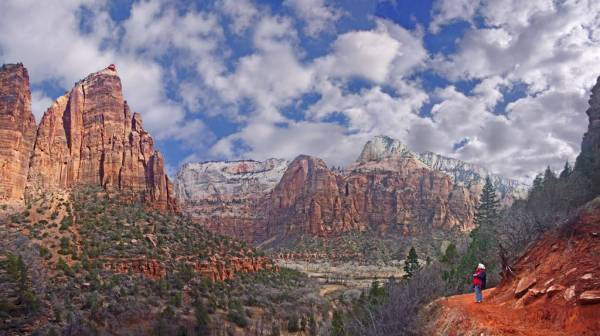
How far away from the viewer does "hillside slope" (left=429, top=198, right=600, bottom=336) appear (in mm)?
10008

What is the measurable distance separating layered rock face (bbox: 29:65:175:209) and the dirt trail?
48.2 meters

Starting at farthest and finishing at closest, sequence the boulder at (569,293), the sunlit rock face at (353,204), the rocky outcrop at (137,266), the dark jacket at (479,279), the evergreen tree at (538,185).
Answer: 1. the sunlit rock face at (353,204)
2. the evergreen tree at (538,185)
3. the rocky outcrop at (137,266)
4. the dark jacket at (479,279)
5. the boulder at (569,293)

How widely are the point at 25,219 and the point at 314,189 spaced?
118 meters

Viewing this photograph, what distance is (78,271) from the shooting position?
113 feet

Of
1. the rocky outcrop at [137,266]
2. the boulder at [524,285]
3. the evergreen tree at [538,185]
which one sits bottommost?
the boulder at [524,285]

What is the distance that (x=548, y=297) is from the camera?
Result: 452 inches

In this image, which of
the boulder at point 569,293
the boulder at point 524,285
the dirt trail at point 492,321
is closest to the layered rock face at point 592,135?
the boulder at point 524,285

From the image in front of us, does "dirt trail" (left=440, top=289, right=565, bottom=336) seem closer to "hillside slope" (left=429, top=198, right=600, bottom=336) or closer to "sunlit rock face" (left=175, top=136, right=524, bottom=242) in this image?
"hillside slope" (left=429, top=198, right=600, bottom=336)

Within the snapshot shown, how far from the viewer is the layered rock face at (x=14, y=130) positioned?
136 feet

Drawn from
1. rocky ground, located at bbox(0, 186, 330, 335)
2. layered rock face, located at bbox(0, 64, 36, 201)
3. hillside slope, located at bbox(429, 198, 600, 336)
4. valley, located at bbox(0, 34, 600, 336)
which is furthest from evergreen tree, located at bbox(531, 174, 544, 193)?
layered rock face, located at bbox(0, 64, 36, 201)

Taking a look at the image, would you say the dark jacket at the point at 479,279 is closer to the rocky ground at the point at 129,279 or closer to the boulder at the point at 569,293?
the boulder at the point at 569,293

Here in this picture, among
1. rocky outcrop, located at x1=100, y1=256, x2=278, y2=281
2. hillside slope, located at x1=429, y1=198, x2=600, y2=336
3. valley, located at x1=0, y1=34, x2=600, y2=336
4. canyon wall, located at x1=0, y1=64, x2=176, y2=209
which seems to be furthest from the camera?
canyon wall, located at x1=0, y1=64, x2=176, y2=209

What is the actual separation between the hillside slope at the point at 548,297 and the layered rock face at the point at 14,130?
42857mm

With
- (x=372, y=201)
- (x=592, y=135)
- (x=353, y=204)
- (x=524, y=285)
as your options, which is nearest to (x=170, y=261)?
(x=524, y=285)
